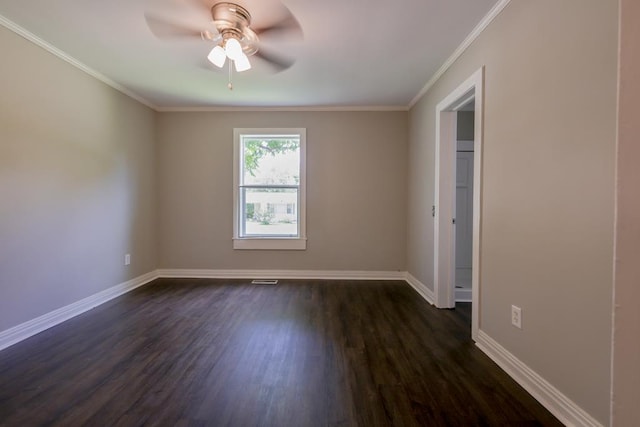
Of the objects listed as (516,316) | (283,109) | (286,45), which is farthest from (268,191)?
(516,316)

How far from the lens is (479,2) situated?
1955 millimetres

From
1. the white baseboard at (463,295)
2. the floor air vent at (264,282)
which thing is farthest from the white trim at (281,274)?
the white baseboard at (463,295)

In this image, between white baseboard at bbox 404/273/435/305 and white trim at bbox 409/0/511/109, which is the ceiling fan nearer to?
white trim at bbox 409/0/511/109

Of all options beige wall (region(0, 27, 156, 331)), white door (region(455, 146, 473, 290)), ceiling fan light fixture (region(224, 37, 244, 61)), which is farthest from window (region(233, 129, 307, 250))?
white door (region(455, 146, 473, 290))

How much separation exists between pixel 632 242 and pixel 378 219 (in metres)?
3.75

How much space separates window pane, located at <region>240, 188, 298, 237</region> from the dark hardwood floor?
1426 mm

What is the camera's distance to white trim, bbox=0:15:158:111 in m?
2.21

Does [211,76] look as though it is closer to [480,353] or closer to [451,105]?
[451,105]

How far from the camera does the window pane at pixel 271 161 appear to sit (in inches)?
168

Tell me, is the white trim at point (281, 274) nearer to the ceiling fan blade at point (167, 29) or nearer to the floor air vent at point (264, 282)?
the floor air vent at point (264, 282)

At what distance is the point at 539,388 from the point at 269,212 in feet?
11.4

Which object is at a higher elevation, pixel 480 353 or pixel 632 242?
pixel 632 242

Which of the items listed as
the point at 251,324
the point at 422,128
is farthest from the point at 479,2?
the point at 251,324

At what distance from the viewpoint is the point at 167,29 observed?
2197 millimetres
